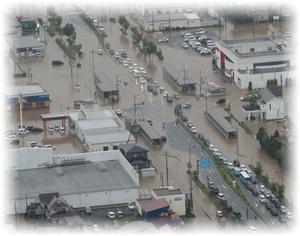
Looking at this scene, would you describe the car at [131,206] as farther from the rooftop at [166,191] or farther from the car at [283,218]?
the car at [283,218]

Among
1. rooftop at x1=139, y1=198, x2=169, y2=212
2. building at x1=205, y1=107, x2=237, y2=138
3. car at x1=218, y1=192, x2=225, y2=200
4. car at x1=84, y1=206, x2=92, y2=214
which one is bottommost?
building at x1=205, y1=107, x2=237, y2=138

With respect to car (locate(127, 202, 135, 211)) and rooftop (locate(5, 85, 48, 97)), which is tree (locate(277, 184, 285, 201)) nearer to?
A: car (locate(127, 202, 135, 211))

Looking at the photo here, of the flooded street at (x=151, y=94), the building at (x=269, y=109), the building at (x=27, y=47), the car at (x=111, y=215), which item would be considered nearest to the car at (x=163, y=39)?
the flooded street at (x=151, y=94)

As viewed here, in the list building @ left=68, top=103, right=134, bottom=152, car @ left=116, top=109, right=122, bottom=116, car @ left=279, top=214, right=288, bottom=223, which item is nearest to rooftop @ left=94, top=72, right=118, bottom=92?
car @ left=116, top=109, right=122, bottom=116

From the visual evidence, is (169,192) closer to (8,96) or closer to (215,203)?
(215,203)

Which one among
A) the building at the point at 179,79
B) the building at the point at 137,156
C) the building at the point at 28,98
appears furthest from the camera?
the building at the point at 179,79

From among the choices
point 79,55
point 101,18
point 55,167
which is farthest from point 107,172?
Result: point 101,18

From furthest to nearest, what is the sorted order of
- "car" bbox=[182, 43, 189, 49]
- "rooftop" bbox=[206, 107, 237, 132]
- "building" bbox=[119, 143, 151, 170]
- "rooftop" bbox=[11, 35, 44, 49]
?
"car" bbox=[182, 43, 189, 49], "rooftop" bbox=[11, 35, 44, 49], "rooftop" bbox=[206, 107, 237, 132], "building" bbox=[119, 143, 151, 170]
